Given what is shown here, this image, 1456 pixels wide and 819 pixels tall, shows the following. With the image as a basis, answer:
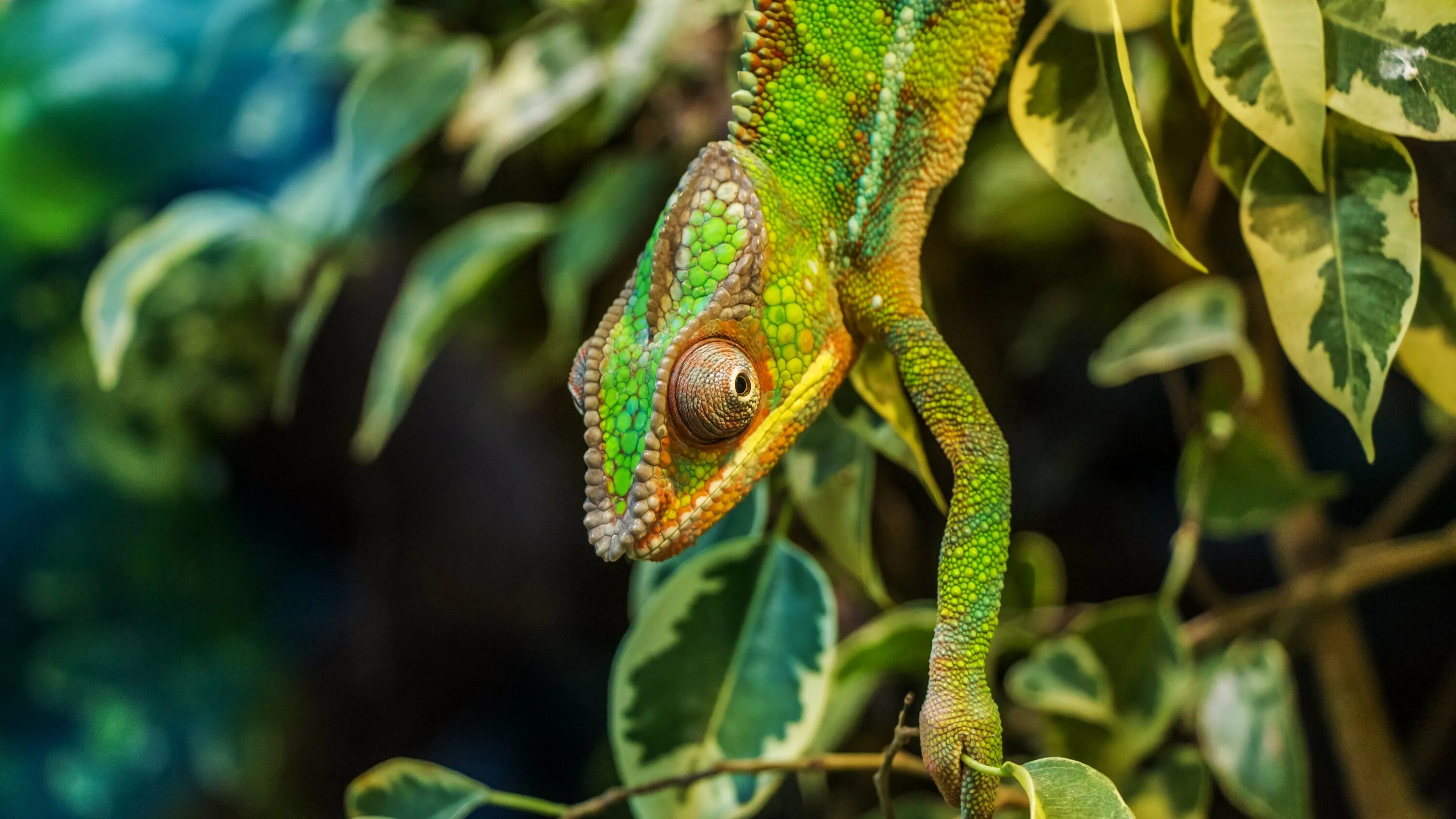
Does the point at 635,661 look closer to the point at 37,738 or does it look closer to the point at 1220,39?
the point at 1220,39

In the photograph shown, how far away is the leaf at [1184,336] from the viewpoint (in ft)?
3.01

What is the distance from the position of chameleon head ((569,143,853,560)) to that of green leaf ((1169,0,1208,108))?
0.86 feet

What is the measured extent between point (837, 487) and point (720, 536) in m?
0.12

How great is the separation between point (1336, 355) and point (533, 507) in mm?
1579

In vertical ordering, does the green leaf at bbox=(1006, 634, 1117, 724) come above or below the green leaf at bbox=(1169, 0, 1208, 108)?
below

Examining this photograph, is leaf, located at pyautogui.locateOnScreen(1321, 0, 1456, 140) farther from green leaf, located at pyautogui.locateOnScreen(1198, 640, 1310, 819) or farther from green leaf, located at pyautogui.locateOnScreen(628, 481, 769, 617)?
green leaf, located at pyautogui.locateOnScreen(1198, 640, 1310, 819)

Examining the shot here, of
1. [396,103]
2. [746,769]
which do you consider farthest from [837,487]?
[396,103]

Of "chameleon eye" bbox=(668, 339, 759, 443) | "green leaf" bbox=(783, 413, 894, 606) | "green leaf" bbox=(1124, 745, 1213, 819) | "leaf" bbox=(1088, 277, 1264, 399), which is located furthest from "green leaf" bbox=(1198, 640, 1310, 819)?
"chameleon eye" bbox=(668, 339, 759, 443)

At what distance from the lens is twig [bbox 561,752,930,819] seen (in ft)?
2.07

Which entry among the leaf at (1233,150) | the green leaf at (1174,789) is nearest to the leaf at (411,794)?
the green leaf at (1174,789)

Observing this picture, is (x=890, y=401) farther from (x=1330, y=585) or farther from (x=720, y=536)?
(x=1330, y=585)

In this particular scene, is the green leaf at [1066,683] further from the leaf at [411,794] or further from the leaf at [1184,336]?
the leaf at [411,794]

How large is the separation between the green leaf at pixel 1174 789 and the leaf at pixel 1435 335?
0.40 m

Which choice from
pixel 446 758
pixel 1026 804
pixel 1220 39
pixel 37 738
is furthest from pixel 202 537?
pixel 1220 39
